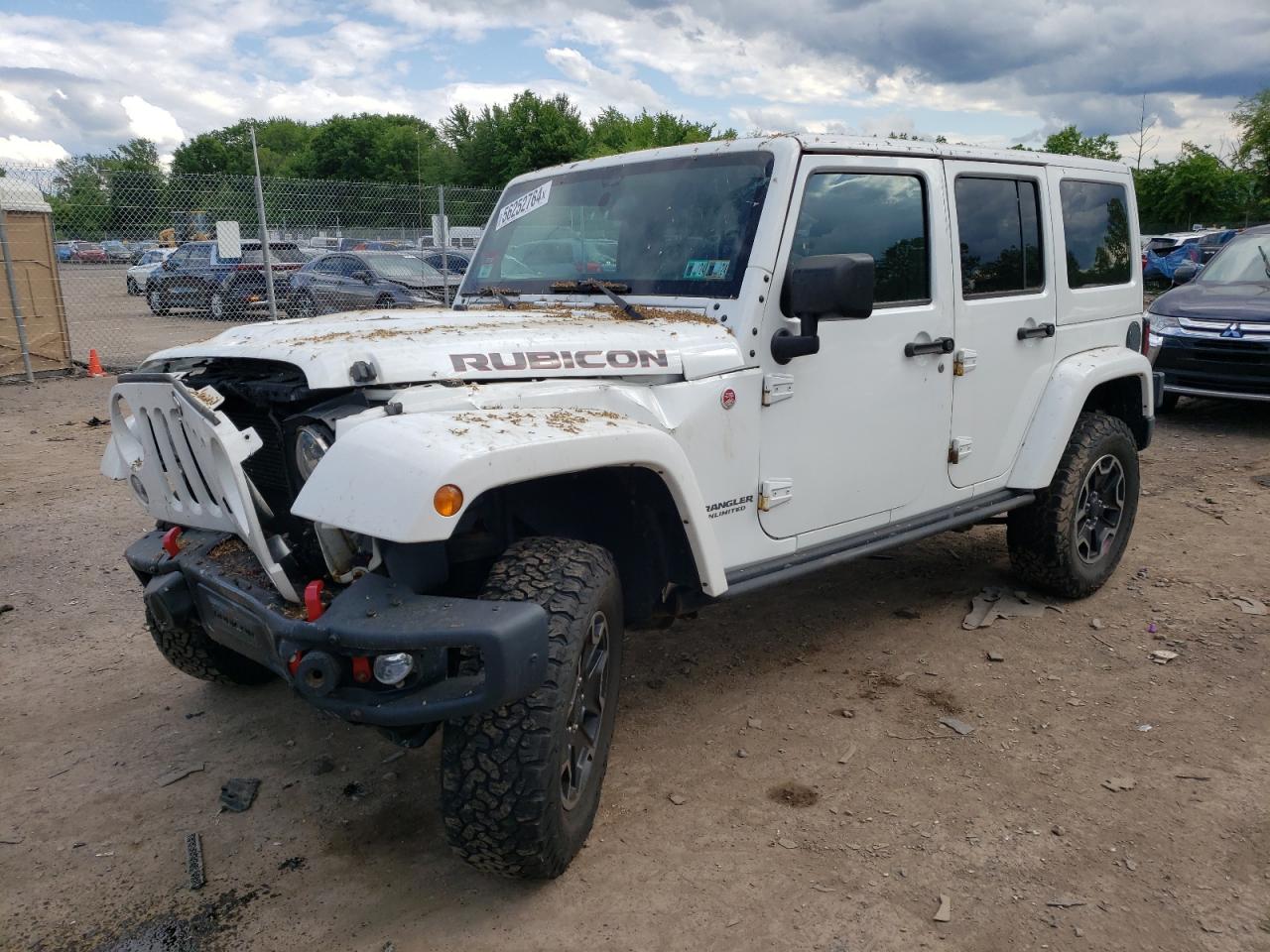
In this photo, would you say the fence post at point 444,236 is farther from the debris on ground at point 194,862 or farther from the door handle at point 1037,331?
the debris on ground at point 194,862

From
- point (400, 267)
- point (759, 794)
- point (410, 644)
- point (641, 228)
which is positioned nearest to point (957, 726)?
point (759, 794)

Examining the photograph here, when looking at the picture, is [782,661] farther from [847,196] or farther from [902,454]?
[847,196]

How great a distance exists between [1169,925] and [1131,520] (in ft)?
9.23

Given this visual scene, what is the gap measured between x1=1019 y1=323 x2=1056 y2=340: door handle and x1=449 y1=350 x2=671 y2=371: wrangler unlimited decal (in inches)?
78.2

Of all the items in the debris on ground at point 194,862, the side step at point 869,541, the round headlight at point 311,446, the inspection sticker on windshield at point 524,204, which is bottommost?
the debris on ground at point 194,862

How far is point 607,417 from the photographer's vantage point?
2.71 m

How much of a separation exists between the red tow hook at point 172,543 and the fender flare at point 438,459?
0.98 m

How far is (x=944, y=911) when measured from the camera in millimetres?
2584

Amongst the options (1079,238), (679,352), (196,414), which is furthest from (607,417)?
(1079,238)

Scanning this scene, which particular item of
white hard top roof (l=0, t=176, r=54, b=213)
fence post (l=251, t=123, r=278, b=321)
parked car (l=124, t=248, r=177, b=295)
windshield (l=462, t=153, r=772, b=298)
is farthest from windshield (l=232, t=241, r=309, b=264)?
windshield (l=462, t=153, r=772, b=298)

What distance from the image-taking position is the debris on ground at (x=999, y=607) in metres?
4.55

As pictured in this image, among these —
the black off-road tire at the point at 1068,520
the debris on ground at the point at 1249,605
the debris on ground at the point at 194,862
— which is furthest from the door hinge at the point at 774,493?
the debris on ground at the point at 1249,605

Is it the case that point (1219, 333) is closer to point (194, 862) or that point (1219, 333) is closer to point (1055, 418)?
point (1055, 418)

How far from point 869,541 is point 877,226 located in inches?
46.0
